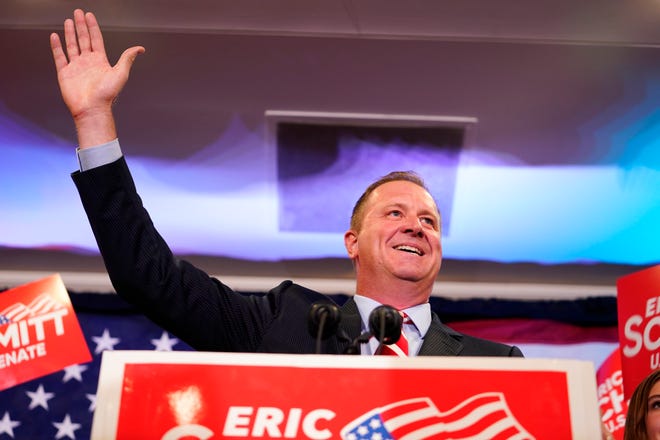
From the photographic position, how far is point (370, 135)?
3.58 meters

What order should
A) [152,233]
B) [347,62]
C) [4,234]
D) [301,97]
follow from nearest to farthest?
1. [152,233]
2. [347,62]
3. [301,97]
4. [4,234]

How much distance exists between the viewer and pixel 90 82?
4.90ft

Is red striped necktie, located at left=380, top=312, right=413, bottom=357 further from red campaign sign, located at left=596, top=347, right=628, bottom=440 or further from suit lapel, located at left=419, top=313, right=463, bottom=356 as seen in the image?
red campaign sign, located at left=596, top=347, right=628, bottom=440

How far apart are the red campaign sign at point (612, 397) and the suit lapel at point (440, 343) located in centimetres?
188

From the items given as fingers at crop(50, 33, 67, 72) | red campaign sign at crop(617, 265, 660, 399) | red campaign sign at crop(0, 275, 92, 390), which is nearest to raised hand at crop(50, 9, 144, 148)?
fingers at crop(50, 33, 67, 72)

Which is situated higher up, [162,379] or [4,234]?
[4,234]

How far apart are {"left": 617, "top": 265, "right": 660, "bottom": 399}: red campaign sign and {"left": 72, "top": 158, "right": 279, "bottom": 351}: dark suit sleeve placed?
1.26 meters

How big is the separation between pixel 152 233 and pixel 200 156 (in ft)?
7.70

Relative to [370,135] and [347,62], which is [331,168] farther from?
[347,62]

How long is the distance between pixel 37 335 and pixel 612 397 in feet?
9.07

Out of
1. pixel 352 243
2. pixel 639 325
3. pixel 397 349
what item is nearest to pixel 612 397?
pixel 639 325

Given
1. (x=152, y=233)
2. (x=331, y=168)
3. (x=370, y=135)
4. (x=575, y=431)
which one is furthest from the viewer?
(x=331, y=168)

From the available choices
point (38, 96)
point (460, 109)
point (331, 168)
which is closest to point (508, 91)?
point (460, 109)

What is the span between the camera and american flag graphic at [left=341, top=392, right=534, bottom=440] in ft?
2.86
